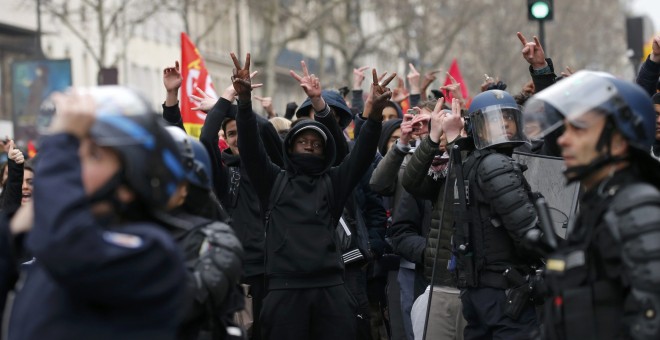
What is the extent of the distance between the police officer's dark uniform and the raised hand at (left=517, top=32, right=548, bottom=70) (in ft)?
13.4

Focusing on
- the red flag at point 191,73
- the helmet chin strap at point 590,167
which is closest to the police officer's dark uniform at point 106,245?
the helmet chin strap at point 590,167

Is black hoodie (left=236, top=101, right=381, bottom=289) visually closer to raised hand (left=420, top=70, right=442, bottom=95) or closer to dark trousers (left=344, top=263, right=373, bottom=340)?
dark trousers (left=344, top=263, right=373, bottom=340)

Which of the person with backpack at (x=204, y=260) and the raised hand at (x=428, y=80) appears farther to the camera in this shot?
the raised hand at (x=428, y=80)

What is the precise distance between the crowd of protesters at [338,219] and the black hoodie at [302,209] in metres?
0.01

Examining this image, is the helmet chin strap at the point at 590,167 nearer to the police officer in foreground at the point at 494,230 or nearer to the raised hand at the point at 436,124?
the police officer in foreground at the point at 494,230

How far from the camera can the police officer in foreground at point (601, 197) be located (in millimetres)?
4633

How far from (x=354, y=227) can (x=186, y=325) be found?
4028mm

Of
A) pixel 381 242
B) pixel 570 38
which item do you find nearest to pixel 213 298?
pixel 381 242

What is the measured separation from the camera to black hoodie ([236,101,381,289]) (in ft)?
25.7

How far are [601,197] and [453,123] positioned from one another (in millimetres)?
3393


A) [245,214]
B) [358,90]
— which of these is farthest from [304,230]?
[358,90]

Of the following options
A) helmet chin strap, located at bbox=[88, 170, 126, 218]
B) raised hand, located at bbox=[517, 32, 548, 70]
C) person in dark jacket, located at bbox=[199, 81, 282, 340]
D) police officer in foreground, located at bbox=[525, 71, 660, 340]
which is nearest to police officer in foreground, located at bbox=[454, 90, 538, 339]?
raised hand, located at bbox=[517, 32, 548, 70]

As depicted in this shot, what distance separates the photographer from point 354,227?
29.2 ft

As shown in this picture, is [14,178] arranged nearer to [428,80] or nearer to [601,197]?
[428,80]
